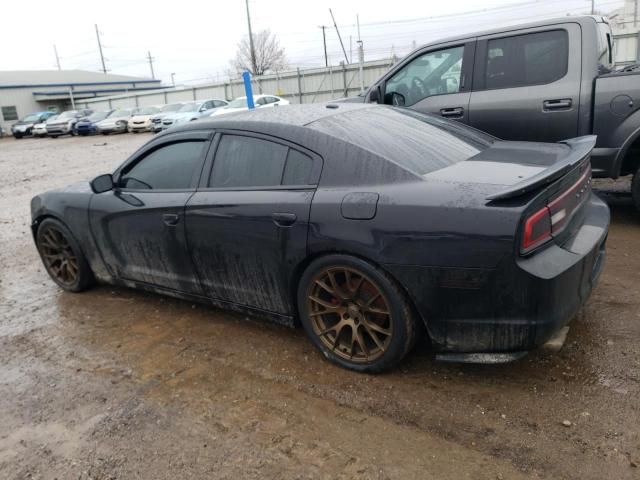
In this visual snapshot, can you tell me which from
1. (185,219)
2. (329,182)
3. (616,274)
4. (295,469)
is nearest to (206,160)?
(185,219)

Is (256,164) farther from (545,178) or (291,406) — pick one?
(545,178)

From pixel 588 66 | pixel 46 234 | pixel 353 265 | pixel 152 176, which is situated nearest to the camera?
pixel 353 265

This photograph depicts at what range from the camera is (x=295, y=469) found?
2.39m

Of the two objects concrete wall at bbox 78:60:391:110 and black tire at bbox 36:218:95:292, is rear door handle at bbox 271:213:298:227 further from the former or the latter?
concrete wall at bbox 78:60:391:110

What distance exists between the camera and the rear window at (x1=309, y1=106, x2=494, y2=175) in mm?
3037

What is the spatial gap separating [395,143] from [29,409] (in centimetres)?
265

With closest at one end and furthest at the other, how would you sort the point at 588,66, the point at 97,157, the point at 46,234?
the point at 46,234, the point at 588,66, the point at 97,157

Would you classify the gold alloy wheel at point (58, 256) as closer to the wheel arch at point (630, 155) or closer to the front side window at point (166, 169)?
the front side window at point (166, 169)

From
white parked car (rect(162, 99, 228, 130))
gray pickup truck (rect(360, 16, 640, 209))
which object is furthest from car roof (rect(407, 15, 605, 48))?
white parked car (rect(162, 99, 228, 130))

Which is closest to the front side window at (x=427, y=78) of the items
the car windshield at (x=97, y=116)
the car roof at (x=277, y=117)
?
the car roof at (x=277, y=117)

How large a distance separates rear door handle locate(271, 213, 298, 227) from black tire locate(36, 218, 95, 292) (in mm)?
2276

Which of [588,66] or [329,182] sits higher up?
[588,66]

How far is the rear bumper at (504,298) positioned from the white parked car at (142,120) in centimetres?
2682

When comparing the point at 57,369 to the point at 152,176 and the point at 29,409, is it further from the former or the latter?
the point at 152,176
